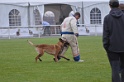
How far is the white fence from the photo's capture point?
118 feet

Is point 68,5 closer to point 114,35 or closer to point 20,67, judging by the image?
point 20,67

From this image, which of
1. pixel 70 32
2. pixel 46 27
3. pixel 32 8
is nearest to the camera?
pixel 70 32

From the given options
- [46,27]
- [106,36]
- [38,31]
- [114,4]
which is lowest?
[38,31]

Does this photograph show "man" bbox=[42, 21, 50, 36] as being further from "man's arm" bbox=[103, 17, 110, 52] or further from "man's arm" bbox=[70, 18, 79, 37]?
"man's arm" bbox=[103, 17, 110, 52]

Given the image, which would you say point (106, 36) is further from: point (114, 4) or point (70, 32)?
point (70, 32)

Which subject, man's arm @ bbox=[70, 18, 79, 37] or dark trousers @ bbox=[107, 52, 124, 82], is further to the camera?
man's arm @ bbox=[70, 18, 79, 37]

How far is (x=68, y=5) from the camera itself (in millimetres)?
39875

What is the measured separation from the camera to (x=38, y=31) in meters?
36.7

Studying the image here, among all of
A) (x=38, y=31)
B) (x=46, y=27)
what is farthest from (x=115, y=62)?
(x=46, y=27)

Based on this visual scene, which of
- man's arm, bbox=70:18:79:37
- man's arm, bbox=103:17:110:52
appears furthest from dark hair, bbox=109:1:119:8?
man's arm, bbox=70:18:79:37

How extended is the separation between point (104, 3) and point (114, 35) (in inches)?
1227

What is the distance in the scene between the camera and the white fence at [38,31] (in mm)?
35844

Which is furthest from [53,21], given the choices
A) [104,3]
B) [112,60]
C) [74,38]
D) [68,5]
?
[112,60]

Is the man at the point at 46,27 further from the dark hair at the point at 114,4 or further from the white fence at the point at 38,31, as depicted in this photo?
the dark hair at the point at 114,4
